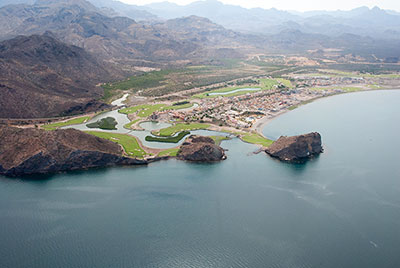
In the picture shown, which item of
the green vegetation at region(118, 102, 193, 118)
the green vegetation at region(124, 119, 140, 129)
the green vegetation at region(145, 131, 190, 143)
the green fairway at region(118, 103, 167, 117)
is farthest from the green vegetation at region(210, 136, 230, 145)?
the green fairway at region(118, 103, 167, 117)

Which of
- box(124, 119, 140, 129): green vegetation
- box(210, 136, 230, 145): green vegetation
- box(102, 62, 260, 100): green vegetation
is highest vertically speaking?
box(102, 62, 260, 100): green vegetation

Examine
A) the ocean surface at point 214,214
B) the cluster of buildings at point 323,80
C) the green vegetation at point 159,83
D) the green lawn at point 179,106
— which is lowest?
the ocean surface at point 214,214

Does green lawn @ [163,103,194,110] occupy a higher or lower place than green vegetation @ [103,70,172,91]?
lower

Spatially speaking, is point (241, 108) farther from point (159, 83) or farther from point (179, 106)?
point (159, 83)

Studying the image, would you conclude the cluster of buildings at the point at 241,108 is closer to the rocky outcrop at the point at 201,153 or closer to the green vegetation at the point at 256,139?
the green vegetation at the point at 256,139

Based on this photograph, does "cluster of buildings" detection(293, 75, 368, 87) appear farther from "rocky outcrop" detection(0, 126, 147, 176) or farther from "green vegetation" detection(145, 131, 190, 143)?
"rocky outcrop" detection(0, 126, 147, 176)

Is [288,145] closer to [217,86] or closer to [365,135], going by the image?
[365,135]

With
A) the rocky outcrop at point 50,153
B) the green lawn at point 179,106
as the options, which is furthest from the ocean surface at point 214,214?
the green lawn at point 179,106
